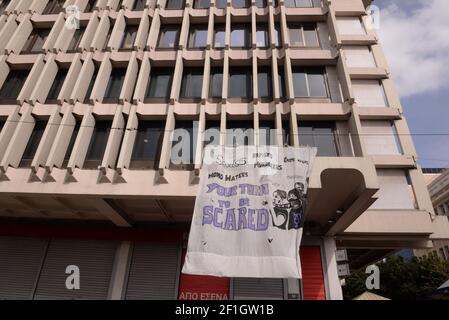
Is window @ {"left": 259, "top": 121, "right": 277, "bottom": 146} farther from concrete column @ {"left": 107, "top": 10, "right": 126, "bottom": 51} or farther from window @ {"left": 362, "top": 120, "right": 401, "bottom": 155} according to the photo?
concrete column @ {"left": 107, "top": 10, "right": 126, "bottom": 51}

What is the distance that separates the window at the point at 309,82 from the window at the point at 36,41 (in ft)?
45.8

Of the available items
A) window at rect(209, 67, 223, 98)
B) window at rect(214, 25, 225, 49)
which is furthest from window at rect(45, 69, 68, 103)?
Answer: window at rect(214, 25, 225, 49)

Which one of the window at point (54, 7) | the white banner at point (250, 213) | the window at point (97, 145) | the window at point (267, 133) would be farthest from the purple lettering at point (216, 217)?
the window at point (54, 7)

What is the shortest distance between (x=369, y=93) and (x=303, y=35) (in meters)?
5.13

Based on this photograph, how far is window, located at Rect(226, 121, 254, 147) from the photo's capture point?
13.3 m

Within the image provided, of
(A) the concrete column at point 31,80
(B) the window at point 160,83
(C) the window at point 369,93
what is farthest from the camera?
(C) the window at point 369,93

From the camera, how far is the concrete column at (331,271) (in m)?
12.5

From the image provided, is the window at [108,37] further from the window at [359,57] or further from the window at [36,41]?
the window at [359,57]

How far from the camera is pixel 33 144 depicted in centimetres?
1394

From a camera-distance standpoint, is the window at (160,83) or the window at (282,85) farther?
the window at (160,83)

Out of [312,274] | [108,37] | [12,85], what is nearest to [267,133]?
[312,274]

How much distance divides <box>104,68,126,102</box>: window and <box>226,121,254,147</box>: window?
18.8 feet

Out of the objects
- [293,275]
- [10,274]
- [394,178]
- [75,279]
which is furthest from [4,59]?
[394,178]
